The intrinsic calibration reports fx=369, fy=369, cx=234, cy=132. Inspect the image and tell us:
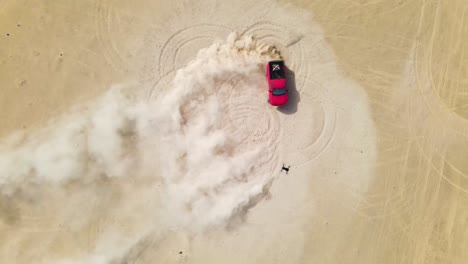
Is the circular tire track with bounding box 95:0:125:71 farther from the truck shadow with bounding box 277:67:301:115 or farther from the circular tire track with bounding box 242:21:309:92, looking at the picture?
the truck shadow with bounding box 277:67:301:115

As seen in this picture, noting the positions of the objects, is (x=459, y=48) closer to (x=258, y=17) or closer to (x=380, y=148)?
(x=380, y=148)

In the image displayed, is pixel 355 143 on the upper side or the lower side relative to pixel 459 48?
lower

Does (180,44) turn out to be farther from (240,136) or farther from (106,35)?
(240,136)

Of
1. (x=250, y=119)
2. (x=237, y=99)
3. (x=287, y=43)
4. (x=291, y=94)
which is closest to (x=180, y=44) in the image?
(x=237, y=99)

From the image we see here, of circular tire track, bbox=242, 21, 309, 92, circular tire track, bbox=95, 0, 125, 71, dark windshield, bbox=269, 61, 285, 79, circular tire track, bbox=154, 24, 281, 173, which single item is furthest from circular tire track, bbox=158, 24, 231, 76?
dark windshield, bbox=269, 61, 285, 79

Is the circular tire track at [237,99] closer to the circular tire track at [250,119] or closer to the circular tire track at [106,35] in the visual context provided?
the circular tire track at [250,119]

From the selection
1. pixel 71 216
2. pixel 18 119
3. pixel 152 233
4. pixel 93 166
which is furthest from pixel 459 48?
pixel 18 119
